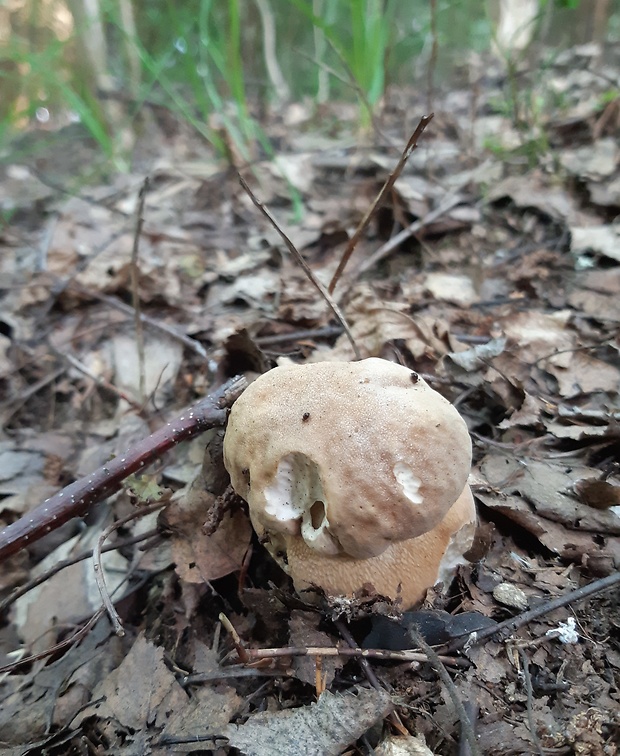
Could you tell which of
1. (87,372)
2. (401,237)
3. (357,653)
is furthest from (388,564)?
(401,237)

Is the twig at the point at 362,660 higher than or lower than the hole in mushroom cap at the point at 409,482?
lower

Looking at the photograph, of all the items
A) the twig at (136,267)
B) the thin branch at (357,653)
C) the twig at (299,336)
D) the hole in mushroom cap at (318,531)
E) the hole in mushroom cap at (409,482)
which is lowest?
the thin branch at (357,653)

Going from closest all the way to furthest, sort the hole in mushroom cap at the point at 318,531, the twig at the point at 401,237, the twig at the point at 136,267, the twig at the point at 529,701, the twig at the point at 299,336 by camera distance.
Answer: the twig at the point at 529,701, the hole in mushroom cap at the point at 318,531, the twig at the point at 136,267, the twig at the point at 299,336, the twig at the point at 401,237

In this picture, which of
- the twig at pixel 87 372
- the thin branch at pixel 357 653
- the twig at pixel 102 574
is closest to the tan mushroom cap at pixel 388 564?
the thin branch at pixel 357 653

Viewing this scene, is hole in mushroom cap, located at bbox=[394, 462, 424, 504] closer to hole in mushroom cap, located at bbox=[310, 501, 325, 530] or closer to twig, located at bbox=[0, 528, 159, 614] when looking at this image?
hole in mushroom cap, located at bbox=[310, 501, 325, 530]

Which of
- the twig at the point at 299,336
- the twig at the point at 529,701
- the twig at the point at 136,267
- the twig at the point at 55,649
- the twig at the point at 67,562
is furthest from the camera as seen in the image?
the twig at the point at 299,336

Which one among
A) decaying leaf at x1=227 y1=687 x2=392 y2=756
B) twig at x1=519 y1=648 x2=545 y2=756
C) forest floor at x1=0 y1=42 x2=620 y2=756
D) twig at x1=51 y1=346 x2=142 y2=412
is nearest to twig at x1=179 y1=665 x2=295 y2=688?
forest floor at x1=0 y1=42 x2=620 y2=756

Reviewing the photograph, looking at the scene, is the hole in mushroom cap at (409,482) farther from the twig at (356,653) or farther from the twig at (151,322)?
the twig at (151,322)

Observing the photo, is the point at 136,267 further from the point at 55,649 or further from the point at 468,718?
the point at 468,718

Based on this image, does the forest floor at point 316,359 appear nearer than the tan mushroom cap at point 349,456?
No
